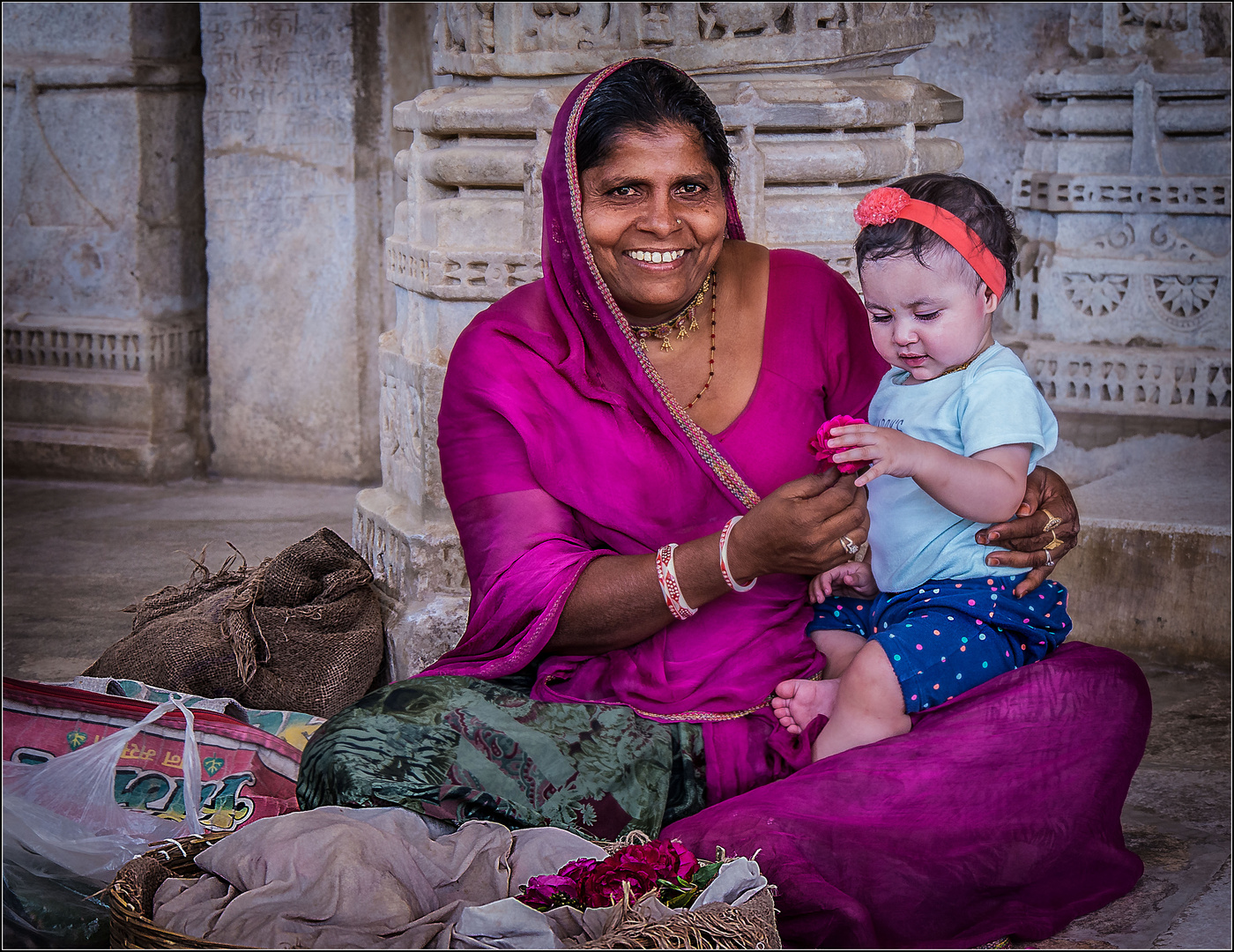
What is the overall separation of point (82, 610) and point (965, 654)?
330cm

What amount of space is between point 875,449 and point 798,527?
189 mm

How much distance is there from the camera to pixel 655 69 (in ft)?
8.14

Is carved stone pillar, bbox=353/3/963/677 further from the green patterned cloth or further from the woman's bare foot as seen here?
the woman's bare foot

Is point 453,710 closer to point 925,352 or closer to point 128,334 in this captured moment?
point 925,352

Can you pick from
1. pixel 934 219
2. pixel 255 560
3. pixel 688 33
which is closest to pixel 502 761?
pixel 934 219

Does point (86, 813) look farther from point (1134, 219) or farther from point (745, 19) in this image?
point (1134, 219)

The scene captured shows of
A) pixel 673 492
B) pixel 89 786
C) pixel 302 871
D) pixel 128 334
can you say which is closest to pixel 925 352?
pixel 673 492

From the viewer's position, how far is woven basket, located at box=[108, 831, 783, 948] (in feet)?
6.30

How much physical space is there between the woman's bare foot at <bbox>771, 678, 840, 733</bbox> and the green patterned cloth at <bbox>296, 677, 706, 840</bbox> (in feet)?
0.59

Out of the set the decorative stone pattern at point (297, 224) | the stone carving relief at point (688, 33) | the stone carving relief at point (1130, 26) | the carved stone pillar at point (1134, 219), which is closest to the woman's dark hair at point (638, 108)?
the stone carving relief at point (688, 33)

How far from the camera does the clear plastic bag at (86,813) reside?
2.67m

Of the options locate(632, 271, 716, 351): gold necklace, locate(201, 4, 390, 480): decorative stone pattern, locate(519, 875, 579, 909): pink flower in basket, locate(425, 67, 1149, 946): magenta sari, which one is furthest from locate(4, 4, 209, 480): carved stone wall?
locate(519, 875, 579, 909): pink flower in basket

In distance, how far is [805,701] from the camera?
247 cm

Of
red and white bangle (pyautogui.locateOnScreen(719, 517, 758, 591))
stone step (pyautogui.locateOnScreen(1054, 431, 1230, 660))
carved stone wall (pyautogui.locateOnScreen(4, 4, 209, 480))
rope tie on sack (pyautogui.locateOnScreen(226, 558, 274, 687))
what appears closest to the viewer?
red and white bangle (pyautogui.locateOnScreen(719, 517, 758, 591))
